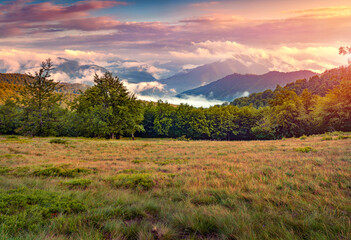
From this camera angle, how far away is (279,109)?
54562 millimetres

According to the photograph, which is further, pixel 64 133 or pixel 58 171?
pixel 64 133

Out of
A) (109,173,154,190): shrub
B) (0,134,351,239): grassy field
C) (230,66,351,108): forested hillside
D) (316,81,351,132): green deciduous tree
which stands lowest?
(109,173,154,190): shrub

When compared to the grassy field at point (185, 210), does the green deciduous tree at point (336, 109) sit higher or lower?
higher

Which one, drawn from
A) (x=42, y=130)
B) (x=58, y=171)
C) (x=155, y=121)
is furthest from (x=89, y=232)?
(x=155, y=121)

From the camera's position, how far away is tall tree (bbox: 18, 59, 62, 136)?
4516 centimetres

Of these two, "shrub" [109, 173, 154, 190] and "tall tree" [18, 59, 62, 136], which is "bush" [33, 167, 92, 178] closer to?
"shrub" [109, 173, 154, 190]

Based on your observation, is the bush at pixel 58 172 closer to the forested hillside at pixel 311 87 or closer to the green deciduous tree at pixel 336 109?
the green deciduous tree at pixel 336 109

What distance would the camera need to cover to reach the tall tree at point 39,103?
1778 inches

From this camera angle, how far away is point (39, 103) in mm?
46188

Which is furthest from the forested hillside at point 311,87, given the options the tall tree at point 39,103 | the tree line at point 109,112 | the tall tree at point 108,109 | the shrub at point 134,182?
the tall tree at point 39,103

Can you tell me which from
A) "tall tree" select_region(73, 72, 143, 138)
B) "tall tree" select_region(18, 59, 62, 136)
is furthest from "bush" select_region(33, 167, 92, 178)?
"tall tree" select_region(18, 59, 62, 136)

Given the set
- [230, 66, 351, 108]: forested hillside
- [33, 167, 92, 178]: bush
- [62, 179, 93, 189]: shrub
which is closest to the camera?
[62, 179, 93, 189]: shrub

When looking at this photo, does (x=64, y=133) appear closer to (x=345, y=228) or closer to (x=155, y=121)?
(x=155, y=121)

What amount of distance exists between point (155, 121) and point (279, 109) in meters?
47.1
